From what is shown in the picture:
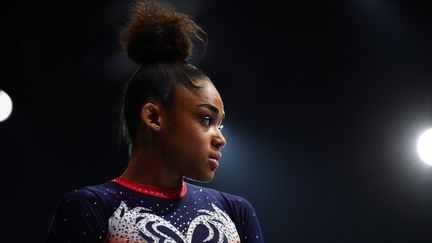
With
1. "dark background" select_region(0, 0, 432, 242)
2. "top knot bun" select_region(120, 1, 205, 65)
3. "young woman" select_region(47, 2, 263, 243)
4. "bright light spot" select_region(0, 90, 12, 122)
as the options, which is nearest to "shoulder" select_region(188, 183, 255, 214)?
"young woman" select_region(47, 2, 263, 243)

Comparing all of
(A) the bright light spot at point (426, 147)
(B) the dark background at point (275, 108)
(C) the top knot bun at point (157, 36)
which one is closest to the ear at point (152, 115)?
(C) the top knot bun at point (157, 36)

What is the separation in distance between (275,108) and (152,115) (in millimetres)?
2400

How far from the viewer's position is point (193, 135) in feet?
3.65

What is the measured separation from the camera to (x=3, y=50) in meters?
3.41

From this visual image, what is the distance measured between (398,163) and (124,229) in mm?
2460

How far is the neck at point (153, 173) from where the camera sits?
44.9 inches

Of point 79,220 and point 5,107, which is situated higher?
point 79,220

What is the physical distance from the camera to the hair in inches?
46.6

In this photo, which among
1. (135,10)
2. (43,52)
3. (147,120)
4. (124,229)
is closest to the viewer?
(124,229)

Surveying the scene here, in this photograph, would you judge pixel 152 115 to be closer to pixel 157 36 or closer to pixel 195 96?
pixel 195 96

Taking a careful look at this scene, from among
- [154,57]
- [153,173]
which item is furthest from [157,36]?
[153,173]

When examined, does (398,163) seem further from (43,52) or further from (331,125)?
(43,52)

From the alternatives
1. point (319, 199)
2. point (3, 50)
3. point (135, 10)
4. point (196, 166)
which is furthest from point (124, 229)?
point (3, 50)

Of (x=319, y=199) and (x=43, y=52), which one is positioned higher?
(x=43, y=52)
